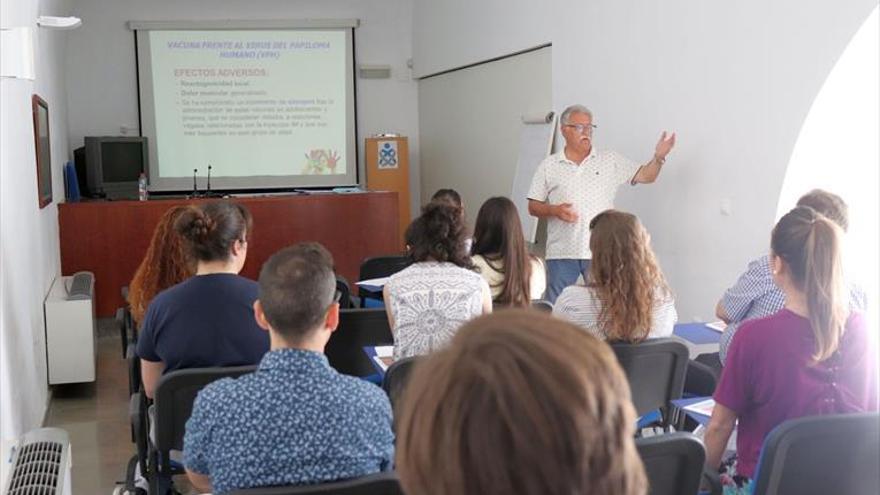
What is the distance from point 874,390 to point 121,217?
6.32 meters

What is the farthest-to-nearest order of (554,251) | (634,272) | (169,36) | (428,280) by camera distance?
(169,36), (554,251), (428,280), (634,272)

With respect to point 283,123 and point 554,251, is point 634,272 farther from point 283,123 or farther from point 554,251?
point 283,123

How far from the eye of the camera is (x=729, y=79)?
4891 millimetres

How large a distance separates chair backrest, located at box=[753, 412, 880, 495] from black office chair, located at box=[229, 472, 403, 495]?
862 millimetres

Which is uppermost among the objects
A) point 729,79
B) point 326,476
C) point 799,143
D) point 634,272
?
point 729,79

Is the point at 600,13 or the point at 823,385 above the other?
the point at 600,13

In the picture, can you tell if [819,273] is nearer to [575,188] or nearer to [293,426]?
[293,426]

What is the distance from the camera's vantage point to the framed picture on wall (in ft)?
18.5

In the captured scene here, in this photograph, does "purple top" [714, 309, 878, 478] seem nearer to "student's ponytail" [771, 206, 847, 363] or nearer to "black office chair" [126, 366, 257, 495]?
"student's ponytail" [771, 206, 847, 363]

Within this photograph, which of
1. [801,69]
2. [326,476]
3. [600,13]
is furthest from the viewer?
[600,13]

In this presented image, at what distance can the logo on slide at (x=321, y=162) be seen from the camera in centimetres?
998

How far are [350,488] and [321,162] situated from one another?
8.57 m

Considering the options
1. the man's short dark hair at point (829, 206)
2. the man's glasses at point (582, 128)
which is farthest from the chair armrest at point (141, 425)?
the man's glasses at point (582, 128)

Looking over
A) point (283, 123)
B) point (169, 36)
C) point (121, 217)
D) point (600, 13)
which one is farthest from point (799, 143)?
point (169, 36)
